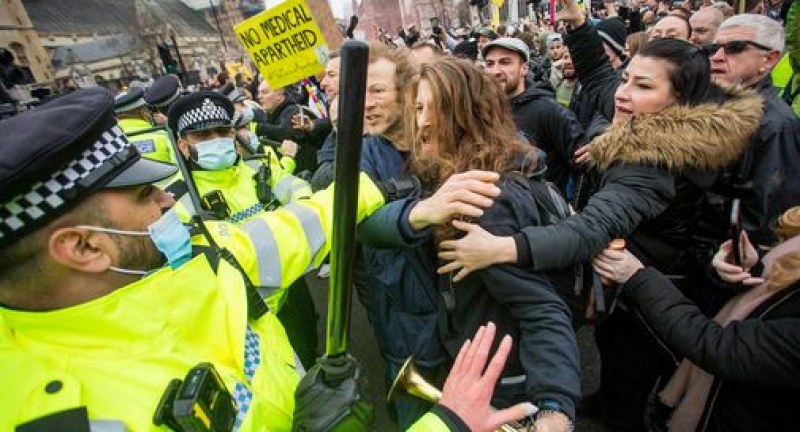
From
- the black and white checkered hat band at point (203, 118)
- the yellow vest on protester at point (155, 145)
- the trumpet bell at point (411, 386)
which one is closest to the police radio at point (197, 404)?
the trumpet bell at point (411, 386)

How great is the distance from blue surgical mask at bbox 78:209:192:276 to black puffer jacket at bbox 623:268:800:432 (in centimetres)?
161

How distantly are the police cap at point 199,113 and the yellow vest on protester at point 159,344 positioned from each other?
1.52 m

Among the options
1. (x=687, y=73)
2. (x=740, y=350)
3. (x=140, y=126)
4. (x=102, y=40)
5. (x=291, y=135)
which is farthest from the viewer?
(x=102, y=40)

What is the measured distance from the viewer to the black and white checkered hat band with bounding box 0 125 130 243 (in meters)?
0.94

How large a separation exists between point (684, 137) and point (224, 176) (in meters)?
2.50

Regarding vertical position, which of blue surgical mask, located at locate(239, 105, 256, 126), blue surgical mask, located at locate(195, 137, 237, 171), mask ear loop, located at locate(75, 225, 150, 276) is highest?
mask ear loop, located at locate(75, 225, 150, 276)

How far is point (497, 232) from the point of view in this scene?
1.46 metres

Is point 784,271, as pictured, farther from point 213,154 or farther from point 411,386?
point 213,154

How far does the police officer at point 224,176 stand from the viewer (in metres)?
2.74

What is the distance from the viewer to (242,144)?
12.3ft

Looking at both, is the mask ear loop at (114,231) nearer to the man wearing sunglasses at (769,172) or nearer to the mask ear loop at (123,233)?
the mask ear loop at (123,233)

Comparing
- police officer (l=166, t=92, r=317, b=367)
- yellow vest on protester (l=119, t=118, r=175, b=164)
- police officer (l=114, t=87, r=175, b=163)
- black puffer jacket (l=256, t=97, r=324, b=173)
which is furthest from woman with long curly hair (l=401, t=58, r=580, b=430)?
black puffer jacket (l=256, t=97, r=324, b=173)

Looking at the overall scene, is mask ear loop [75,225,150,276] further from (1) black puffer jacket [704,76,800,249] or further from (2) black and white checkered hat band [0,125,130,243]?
(1) black puffer jacket [704,76,800,249]

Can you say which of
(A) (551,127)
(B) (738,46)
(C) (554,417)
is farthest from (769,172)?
(C) (554,417)
